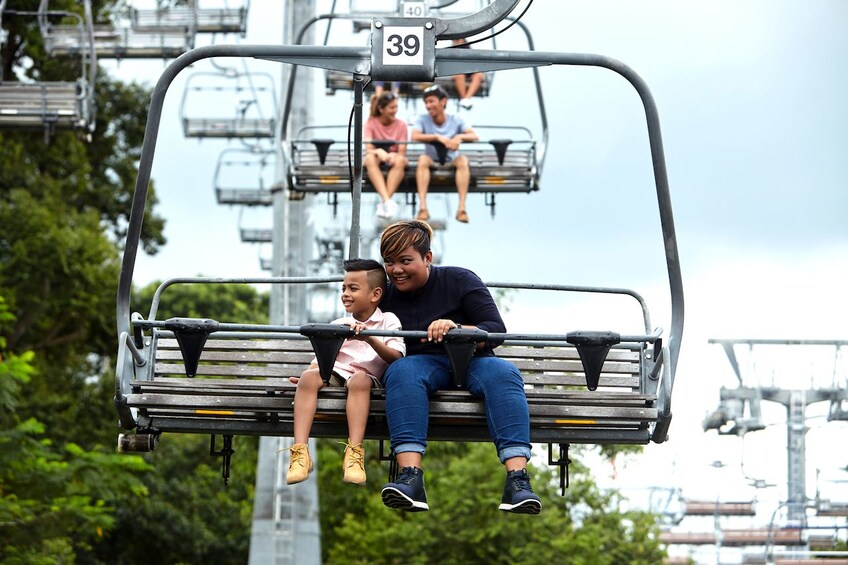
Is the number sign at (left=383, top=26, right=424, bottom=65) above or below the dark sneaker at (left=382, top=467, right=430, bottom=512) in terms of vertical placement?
above

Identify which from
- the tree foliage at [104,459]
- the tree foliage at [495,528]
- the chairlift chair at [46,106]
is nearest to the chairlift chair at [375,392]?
the chairlift chair at [46,106]

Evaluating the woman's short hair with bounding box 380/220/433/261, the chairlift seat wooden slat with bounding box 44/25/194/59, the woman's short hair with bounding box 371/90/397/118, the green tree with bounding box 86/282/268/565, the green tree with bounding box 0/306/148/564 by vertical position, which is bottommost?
the green tree with bounding box 86/282/268/565

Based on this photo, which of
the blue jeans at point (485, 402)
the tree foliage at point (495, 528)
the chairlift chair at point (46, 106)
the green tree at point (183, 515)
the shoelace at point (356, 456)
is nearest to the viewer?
the blue jeans at point (485, 402)

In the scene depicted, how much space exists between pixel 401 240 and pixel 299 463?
3.25ft

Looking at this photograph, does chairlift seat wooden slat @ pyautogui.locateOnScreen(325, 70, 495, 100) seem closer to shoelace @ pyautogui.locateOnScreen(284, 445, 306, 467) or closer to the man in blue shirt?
the man in blue shirt

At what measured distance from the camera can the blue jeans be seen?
7.30 metres

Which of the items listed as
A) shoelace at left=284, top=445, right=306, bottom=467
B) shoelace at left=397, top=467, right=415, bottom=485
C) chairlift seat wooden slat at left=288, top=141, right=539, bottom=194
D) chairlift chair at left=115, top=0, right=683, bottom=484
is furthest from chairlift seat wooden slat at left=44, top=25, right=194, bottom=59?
shoelace at left=397, top=467, right=415, bottom=485

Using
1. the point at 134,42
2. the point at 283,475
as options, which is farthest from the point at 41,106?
the point at 283,475

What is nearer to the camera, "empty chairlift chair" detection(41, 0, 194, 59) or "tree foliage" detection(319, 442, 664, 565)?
"empty chairlift chair" detection(41, 0, 194, 59)

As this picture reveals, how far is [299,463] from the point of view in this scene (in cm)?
741

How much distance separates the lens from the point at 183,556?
129ft

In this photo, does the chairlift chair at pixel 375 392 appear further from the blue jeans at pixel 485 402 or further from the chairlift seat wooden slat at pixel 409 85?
the chairlift seat wooden slat at pixel 409 85

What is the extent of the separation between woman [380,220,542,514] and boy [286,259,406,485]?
0.29ft

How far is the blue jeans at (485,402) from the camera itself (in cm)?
730
